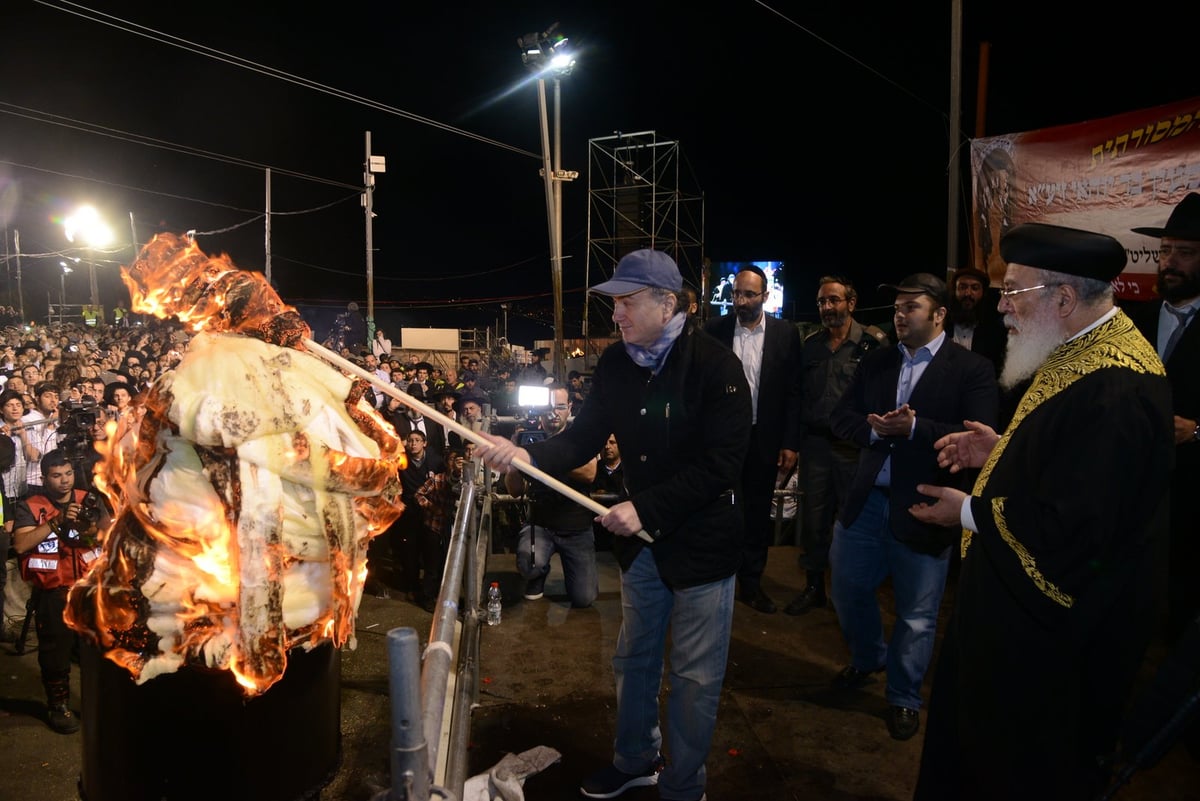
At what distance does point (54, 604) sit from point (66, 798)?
4.37 feet

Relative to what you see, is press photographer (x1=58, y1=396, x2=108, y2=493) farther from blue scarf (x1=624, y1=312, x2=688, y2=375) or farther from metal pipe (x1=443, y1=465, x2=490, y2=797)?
blue scarf (x1=624, y1=312, x2=688, y2=375)

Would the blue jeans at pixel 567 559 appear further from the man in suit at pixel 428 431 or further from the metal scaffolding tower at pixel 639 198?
the metal scaffolding tower at pixel 639 198

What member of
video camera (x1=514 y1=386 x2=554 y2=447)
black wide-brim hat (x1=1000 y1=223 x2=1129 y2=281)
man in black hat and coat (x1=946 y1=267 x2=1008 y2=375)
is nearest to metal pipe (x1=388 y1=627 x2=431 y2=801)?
black wide-brim hat (x1=1000 y1=223 x2=1129 y2=281)

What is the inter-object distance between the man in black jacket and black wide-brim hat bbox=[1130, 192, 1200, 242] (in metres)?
2.84

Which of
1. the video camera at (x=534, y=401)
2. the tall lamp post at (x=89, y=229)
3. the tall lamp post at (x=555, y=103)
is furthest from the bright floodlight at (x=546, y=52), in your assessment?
the tall lamp post at (x=89, y=229)

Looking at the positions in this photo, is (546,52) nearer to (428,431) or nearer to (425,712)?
(428,431)

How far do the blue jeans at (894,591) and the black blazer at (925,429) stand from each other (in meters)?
0.10

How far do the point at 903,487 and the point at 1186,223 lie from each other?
7.32 ft

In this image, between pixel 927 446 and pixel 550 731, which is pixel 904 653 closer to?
pixel 927 446

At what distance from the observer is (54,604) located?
4586mm

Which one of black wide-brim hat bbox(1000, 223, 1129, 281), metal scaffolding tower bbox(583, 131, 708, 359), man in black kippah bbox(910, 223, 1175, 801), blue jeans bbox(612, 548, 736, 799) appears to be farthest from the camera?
metal scaffolding tower bbox(583, 131, 708, 359)

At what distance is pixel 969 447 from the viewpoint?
306 cm

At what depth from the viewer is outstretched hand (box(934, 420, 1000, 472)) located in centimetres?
302

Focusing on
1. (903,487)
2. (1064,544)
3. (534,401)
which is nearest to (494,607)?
(903,487)
